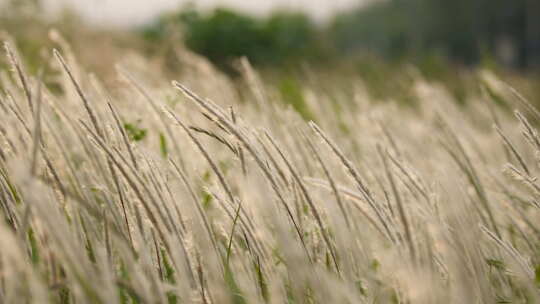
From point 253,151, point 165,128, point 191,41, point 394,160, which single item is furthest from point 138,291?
point 191,41

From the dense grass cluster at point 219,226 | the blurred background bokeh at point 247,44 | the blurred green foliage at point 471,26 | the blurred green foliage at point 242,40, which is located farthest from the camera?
the blurred green foliage at point 471,26

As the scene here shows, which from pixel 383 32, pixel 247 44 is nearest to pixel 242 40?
pixel 247 44

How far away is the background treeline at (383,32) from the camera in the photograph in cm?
1102

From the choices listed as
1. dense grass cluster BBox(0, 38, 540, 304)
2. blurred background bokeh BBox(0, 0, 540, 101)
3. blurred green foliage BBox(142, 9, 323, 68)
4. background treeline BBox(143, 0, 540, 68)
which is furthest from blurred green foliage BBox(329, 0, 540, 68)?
dense grass cluster BBox(0, 38, 540, 304)

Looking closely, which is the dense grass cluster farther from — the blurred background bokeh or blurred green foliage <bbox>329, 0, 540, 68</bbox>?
blurred green foliage <bbox>329, 0, 540, 68</bbox>

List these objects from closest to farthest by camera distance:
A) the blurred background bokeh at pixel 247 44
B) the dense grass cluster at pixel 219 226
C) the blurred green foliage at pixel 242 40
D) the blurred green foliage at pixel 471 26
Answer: the dense grass cluster at pixel 219 226 → the blurred background bokeh at pixel 247 44 → the blurred green foliage at pixel 242 40 → the blurred green foliage at pixel 471 26

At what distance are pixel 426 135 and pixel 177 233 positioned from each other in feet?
6.09

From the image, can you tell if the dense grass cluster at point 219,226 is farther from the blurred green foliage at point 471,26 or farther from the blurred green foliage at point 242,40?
the blurred green foliage at point 471,26

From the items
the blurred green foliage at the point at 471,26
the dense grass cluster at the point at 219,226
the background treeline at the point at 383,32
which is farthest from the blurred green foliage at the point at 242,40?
the blurred green foliage at the point at 471,26

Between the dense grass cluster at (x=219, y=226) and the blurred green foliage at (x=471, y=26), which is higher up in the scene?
the blurred green foliage at (x=471, y=26)

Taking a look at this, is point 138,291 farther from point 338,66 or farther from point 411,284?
point 338,66

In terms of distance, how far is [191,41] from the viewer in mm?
11000

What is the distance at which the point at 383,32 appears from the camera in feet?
149

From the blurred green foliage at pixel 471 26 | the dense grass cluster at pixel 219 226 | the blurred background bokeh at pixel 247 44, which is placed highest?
the blurred green foliage at pixel 471 26
